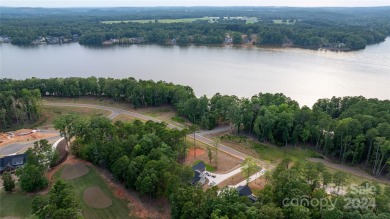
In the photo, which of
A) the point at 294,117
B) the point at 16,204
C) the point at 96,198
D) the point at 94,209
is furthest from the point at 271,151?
the point at 16,204

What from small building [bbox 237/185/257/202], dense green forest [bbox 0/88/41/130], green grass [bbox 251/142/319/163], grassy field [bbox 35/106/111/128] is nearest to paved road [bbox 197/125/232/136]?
green grass [bbox 251/142/319/163]

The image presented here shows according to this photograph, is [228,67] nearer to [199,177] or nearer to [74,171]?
[199,177]

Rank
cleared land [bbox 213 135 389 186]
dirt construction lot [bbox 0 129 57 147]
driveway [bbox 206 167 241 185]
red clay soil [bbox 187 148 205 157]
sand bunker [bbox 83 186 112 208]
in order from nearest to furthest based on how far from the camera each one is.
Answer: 1. sand bunker [bbox 83 186 112 208]
2. driveway [bbox 206 167 241 185]
3. cleared land [bbox 213 135 389 186]
4. red clay soil [bbox 187 148 205 157]
5. dirt construction lot [bbox 0 129 57 147]

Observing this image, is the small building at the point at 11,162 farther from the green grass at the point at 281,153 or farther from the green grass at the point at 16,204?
the green grass at the point at 281,153

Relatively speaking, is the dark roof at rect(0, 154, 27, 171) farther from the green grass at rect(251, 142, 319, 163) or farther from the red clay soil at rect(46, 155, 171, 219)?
the green grass at rect(251, 142, 319, 163)

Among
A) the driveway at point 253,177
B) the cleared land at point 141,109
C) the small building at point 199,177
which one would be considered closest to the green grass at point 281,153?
the driveway at point 253,177

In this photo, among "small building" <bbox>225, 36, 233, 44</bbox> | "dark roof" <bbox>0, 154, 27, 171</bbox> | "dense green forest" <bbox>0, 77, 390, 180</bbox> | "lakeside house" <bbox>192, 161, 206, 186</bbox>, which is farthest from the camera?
"small building" <bbox>225, 36, 233, 44</bbox>
